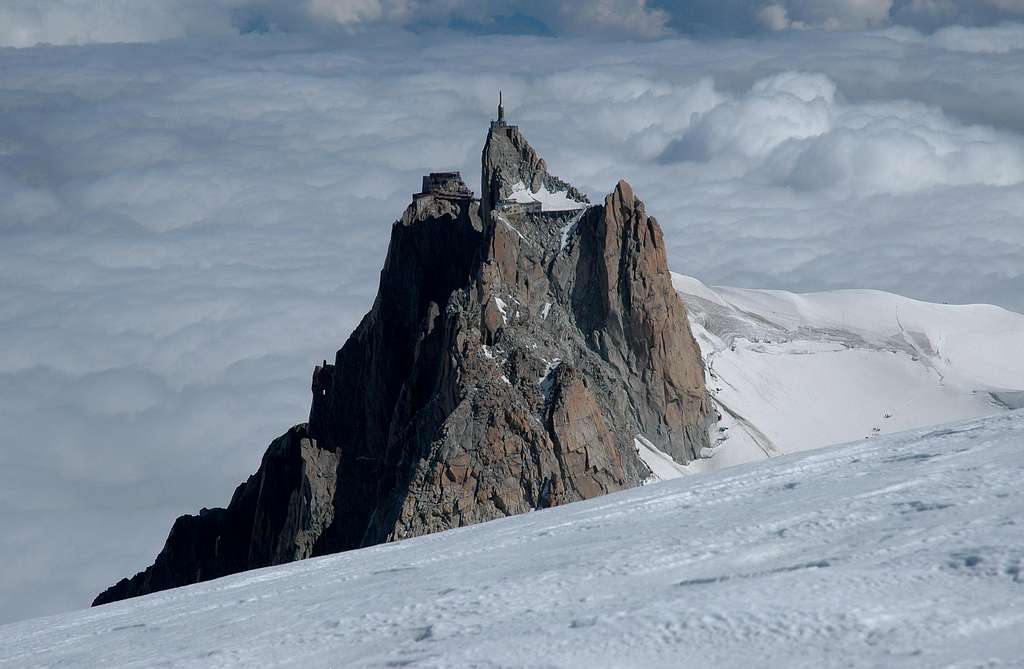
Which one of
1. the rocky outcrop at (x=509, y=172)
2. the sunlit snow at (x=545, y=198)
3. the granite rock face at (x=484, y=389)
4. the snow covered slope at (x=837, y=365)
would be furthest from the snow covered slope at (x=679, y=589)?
the rocky outcrop at (x=509, y=172)

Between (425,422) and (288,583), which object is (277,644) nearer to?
(288,583)

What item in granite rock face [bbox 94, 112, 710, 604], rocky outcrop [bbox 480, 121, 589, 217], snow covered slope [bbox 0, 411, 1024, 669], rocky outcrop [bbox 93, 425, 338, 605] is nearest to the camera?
snow covered slope [bbox 0, 411, 1024, 669]

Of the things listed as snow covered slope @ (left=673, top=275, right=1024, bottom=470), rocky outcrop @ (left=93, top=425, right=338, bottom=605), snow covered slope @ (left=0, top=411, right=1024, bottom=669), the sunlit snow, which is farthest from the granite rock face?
snow covered slope @ (left=0, top=411, right=1024, bottom=669)

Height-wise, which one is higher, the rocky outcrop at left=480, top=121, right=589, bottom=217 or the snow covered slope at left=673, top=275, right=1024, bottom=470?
the rocky outcrop at left=480, top=121, right=589, bottom=217

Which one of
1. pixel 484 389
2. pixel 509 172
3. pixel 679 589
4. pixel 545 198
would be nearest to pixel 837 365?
pixel 545 198

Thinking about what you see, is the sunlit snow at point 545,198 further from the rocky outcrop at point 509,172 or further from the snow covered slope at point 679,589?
the snow covered slope at point 679,589

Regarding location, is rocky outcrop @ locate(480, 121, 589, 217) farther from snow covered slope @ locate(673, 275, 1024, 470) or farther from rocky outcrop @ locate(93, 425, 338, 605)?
rocky outcrop @ locate(93, 425, 338, 605)

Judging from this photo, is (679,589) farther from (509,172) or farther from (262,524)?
(509,172)
